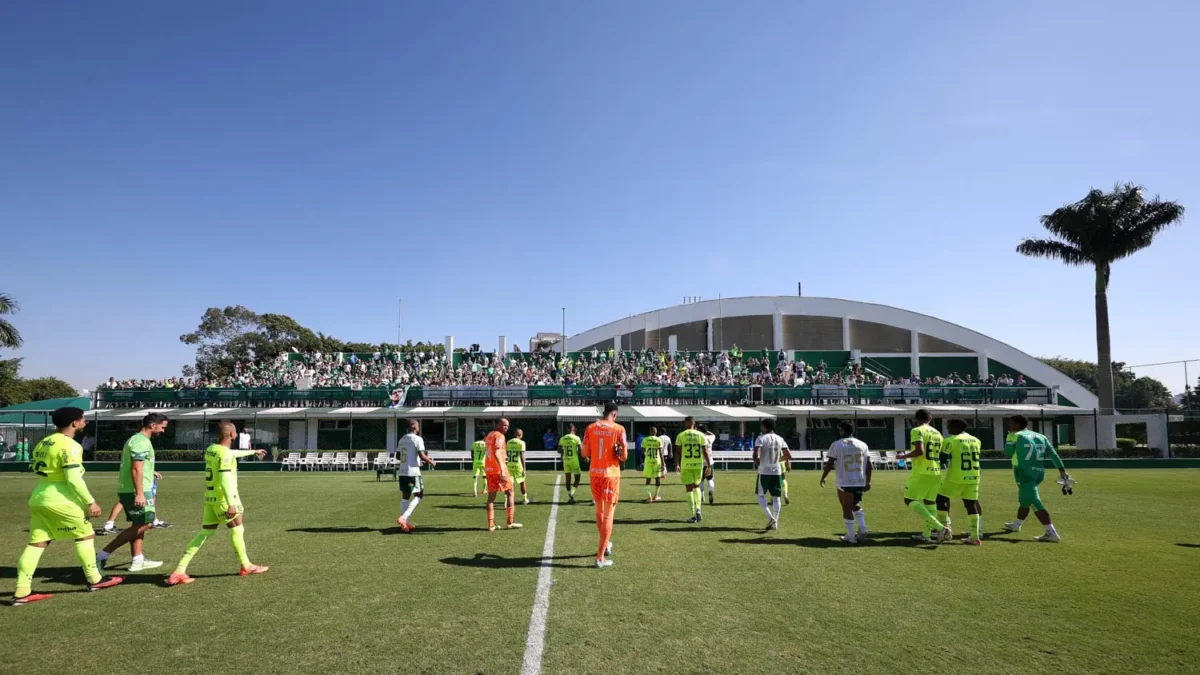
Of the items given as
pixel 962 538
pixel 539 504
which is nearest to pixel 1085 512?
pixel 962 538

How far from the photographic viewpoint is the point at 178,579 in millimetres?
7582

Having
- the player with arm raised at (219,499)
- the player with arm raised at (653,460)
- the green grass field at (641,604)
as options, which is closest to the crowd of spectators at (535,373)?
the player with arm raised at (653,460)

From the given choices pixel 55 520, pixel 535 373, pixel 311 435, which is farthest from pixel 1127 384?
pixel 55 520

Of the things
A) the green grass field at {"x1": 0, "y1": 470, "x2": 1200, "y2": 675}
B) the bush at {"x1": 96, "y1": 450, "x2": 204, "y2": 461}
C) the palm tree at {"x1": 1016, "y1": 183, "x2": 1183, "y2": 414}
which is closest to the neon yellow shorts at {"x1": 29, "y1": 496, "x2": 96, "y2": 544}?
the green grass field at {"x1": 0, "y1": 470, "x2": 1200, "y2": 675}

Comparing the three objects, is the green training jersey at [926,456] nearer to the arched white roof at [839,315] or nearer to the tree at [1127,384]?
the arched white roof at [839,315]

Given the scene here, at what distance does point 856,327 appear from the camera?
186 ft

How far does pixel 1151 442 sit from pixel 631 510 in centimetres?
3871

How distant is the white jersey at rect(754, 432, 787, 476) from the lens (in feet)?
39.4

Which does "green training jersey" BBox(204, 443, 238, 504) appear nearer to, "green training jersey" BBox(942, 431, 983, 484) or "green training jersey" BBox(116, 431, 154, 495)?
"green training jersey" BBox(116, 431, 154, 495)

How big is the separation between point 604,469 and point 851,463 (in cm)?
405

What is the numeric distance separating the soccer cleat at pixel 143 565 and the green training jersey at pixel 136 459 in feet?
2.82

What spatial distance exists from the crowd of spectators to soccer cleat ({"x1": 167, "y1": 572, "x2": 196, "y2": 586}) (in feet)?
105

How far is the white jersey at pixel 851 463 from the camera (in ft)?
33.6

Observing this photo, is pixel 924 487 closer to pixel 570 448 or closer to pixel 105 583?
pixel 570 448
